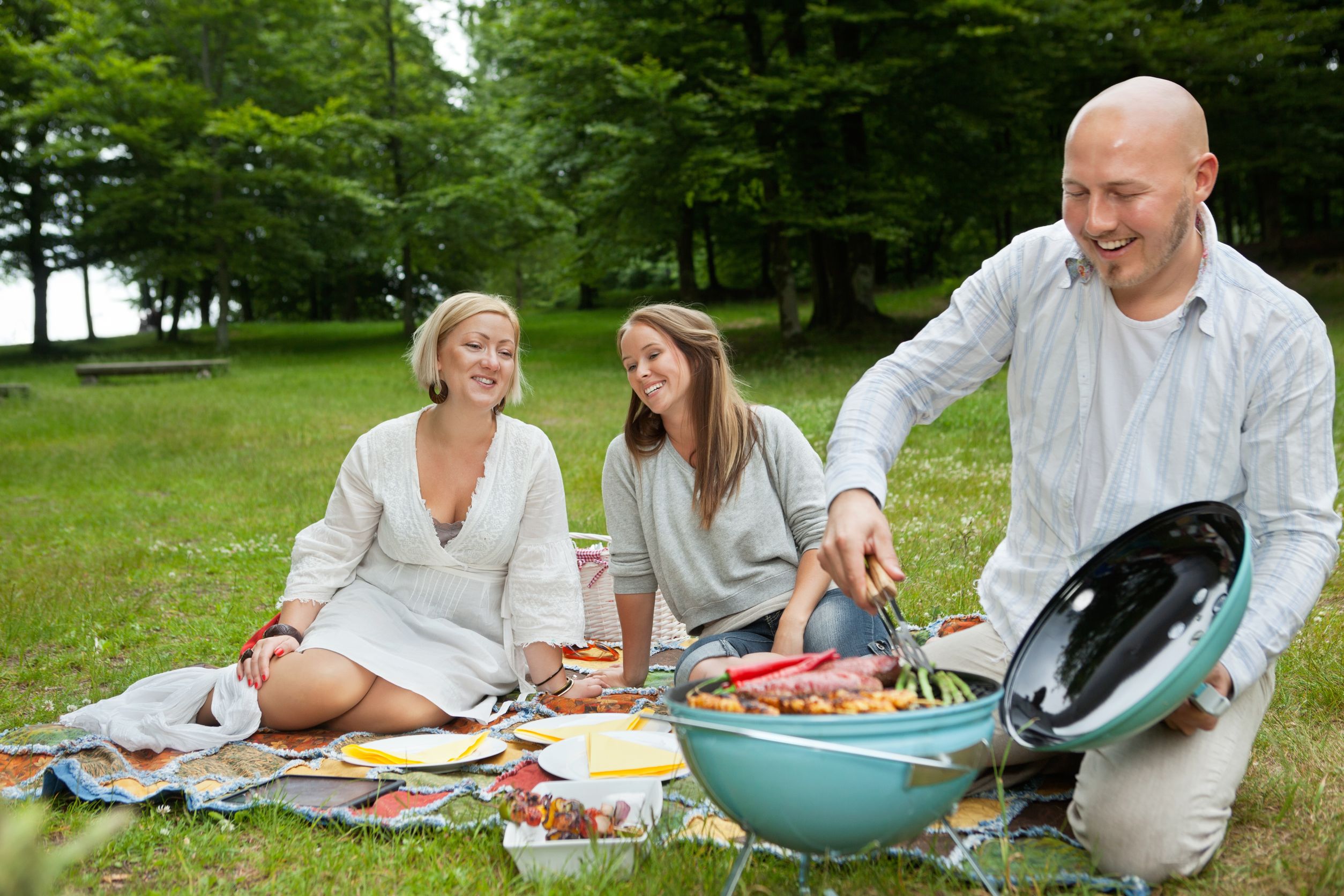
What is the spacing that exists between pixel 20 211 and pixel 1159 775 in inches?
1250

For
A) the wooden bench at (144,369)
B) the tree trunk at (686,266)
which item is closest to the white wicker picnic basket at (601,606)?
the wooden bench at (144,369)

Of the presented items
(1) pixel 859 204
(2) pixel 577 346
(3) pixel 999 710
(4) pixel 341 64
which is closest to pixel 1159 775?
(3) pixel 999 710

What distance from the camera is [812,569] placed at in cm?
352

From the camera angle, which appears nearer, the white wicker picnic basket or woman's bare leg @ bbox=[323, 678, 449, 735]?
woman's bare leg @ bbox=[323, 678, 449, 735]

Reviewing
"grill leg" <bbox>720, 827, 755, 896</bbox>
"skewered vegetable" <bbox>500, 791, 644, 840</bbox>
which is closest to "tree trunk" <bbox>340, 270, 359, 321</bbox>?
"skewered vegetable" <bbox>500, 791, 644, 840</bbox>

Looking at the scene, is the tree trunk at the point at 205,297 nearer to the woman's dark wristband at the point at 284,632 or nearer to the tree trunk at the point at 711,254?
the tree trunk at the point at 711,254

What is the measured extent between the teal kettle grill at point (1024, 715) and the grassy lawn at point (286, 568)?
0.47m

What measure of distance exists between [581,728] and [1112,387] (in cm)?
199

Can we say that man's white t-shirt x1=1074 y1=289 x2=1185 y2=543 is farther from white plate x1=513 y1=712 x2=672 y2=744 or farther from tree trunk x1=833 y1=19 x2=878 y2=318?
tree trunk x1=833 y1=19 x2=878 y2=318

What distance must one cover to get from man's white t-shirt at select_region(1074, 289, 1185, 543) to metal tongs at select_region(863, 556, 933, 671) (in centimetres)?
91

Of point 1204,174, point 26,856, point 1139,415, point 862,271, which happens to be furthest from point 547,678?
point 862,271

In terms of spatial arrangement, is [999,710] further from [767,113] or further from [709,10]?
[709,10]

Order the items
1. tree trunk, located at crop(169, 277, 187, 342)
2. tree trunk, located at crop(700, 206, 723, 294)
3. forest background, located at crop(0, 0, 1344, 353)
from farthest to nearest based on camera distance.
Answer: tree trunk, located at crop(700, 206, 723, 294) → tree trunk, located at crop(169, 277, 187, 342) → forest background, located at crop(0, 0, 1344, 353)

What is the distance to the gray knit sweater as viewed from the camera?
3.77 m
